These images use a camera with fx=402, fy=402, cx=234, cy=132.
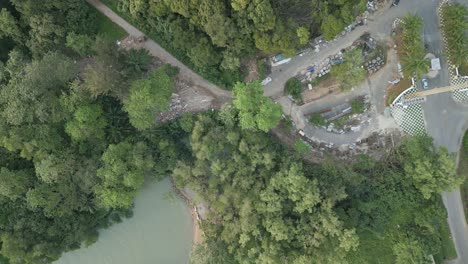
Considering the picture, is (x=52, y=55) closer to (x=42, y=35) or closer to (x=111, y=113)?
(x=42, y=35)

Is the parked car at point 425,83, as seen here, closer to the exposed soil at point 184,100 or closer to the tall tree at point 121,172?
the exposed soil at point 184,100

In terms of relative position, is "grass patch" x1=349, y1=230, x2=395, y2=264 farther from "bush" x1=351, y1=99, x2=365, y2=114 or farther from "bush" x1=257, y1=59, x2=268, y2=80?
"bush" x1=257, y1=59, x2=268, y2=80

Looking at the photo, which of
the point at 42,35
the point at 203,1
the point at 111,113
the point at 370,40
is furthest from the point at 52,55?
the point at 370,40

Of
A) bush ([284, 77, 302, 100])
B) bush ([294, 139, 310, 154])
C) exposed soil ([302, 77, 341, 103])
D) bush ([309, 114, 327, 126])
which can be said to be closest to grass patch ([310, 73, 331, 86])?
exposed soil ([302, 77, 341, 103])

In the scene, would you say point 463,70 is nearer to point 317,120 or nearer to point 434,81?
point 434,81

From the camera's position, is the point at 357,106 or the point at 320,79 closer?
the point at 357,106

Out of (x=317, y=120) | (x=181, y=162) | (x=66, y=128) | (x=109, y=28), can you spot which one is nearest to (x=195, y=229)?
(x=181, y=162)

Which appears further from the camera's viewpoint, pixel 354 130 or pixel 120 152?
pixel 354 130
